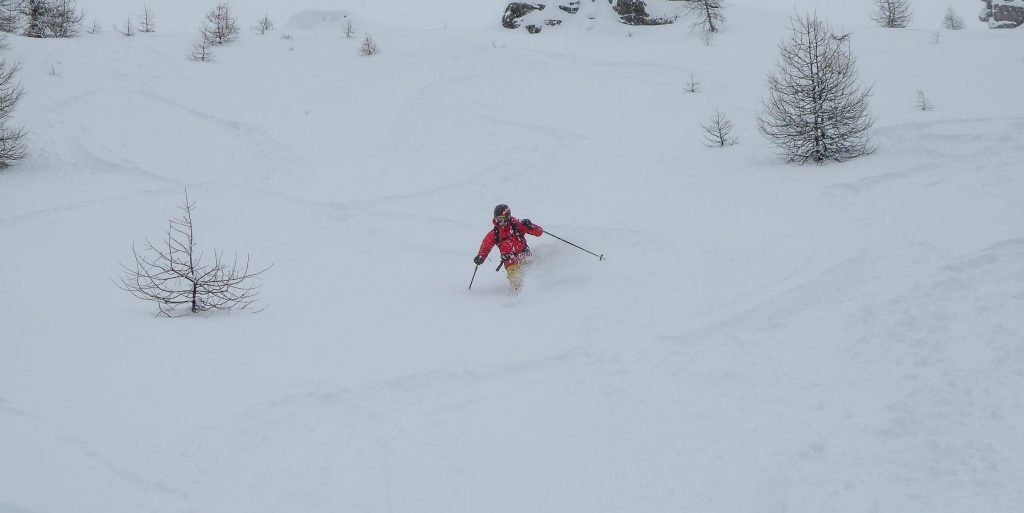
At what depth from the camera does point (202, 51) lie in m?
20.2

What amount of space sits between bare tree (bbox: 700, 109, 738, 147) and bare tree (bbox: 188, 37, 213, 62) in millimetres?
17495

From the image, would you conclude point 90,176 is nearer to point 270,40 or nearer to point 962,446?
point 270,40

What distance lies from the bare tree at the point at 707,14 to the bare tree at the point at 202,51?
751 inches

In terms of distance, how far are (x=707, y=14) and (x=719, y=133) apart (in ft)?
37.8

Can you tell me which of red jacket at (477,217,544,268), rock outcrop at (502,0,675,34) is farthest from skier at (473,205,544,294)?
rock outcrop at (502,0,675,34)

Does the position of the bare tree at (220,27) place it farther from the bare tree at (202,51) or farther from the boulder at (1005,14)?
the boulder at (1005,14)

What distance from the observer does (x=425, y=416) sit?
546cm

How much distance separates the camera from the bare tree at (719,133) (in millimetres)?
13414

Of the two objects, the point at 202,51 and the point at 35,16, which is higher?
the point at 35,16

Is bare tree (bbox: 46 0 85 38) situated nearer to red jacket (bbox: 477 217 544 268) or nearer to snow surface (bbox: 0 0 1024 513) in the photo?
snow surface (bbox: 0 0 1024 513)

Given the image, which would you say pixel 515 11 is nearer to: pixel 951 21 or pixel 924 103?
pixel 924 103

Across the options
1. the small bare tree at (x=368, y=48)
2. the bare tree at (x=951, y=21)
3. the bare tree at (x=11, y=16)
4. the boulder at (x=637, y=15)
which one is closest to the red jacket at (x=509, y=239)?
the small bare tree at (x=368, y=48)

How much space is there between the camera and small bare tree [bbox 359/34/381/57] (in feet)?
71.9

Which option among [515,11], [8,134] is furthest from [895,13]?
[8,134]
